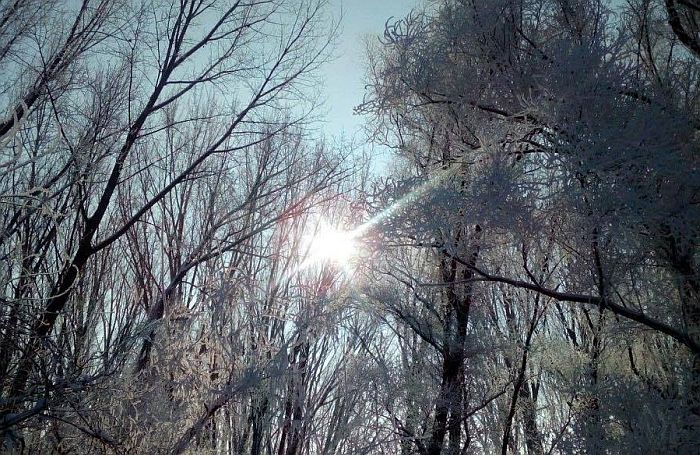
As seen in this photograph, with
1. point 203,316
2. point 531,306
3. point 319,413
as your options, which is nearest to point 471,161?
point 203,316

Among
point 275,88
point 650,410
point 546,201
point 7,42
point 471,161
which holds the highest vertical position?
point 275,88

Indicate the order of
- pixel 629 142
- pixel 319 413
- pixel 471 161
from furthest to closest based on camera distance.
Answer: pixel 319 413 < pixel 471 161 < pixel 629 142

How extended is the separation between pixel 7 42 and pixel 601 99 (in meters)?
4.22

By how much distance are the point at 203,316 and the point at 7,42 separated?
8.63 feet

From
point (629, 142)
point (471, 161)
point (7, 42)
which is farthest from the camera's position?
point (7, 42)

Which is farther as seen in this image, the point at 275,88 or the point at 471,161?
the point at 275,88

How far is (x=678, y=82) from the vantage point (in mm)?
3678

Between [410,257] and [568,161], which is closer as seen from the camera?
[568,161]

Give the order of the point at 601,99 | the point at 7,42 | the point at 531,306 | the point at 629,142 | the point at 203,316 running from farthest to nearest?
the point at 531,306
the point at 203,316
the point at 7,42
the point at 601,99
the point at 629,142

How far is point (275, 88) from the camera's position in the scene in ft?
17.8

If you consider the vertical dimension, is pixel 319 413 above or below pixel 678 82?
below

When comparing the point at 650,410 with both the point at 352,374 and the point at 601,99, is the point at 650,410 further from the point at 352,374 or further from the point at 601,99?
the point at 352,374

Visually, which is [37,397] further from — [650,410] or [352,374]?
[650,410]

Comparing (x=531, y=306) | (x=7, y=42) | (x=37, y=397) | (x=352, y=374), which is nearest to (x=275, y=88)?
(x=7, y=42)
